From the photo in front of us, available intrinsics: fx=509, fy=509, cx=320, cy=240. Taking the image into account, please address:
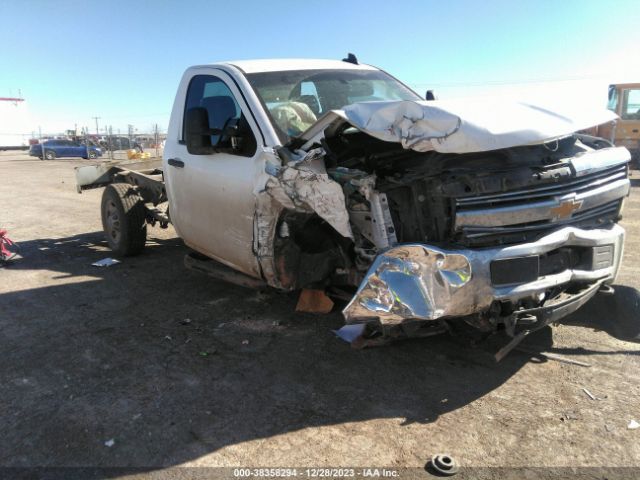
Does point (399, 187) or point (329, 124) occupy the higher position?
point (329, 124)

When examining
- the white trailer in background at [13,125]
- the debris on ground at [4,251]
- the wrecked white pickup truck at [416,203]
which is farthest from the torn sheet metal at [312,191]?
the white trailer in background at [13,125]

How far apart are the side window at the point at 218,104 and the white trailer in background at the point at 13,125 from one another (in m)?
55.5

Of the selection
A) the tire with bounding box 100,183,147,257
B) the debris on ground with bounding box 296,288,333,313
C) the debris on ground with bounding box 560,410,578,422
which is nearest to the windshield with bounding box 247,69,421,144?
the debris on ground with bounding box 296,288,333,313

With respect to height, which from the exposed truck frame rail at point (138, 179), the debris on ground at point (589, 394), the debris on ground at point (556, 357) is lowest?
the debris on ground at point (589, 394)

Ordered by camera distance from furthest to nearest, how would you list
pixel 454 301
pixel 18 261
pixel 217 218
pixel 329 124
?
pixel 18 261
pixel 217 218
pixel 329 124
pixel 454 301

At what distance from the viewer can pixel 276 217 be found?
3650mm

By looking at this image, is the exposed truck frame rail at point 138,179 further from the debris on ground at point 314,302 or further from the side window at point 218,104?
the debris on ground at point 314,302

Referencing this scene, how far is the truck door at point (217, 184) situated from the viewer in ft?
13.0

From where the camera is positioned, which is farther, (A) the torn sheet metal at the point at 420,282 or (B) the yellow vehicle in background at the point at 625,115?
(B) the yellow vehicle in background at the point at 625,115

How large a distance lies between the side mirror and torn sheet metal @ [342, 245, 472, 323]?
79.2 inches

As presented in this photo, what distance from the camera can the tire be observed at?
657 centimetres

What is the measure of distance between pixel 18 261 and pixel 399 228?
5712 millimetres

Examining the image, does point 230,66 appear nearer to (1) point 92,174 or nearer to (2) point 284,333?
(2) point 284,333

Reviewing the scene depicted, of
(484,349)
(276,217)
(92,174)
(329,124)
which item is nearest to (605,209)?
(484,349)
